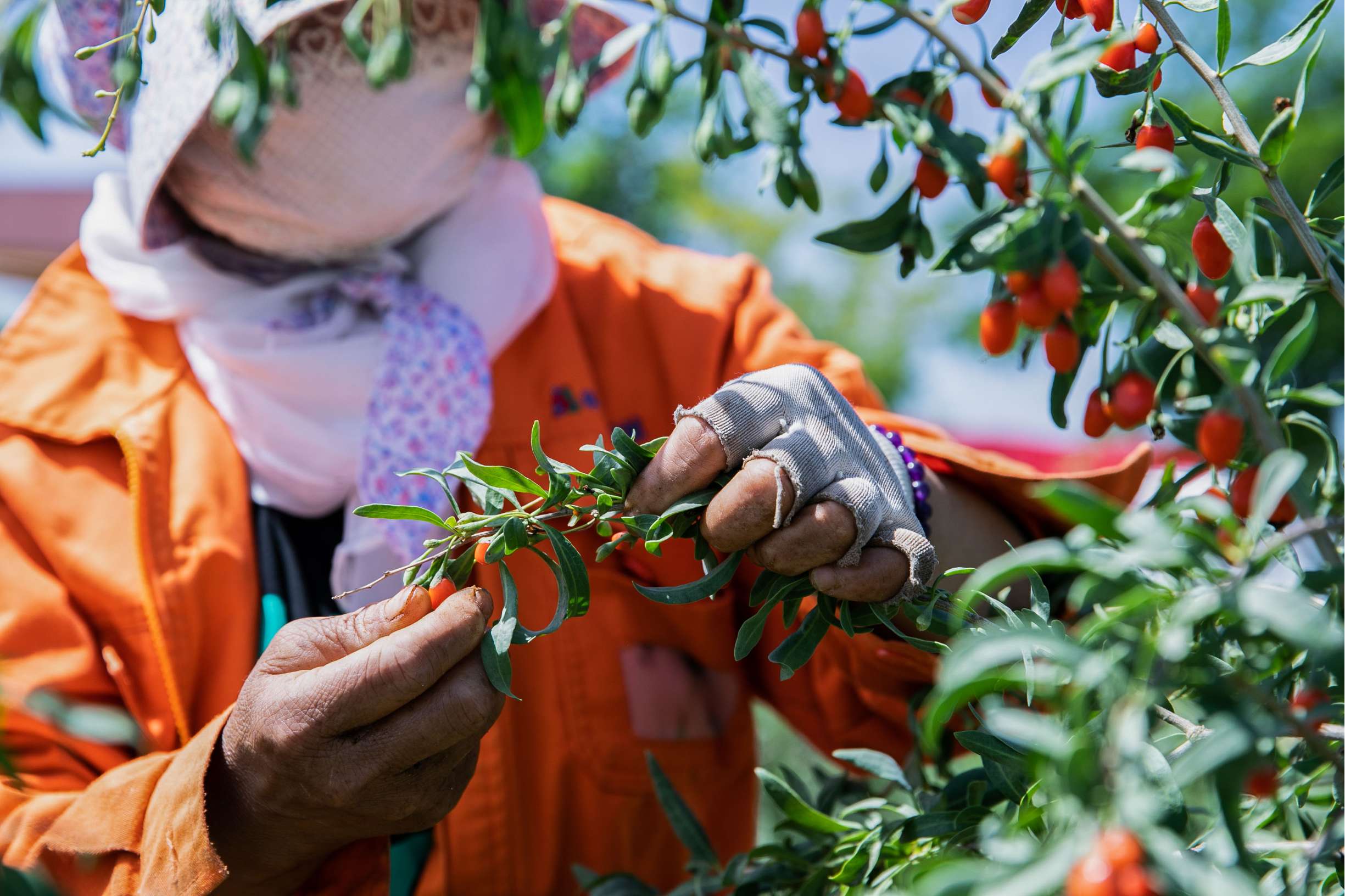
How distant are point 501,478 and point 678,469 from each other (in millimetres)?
130

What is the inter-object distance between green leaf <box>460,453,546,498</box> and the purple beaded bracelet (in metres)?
0.42

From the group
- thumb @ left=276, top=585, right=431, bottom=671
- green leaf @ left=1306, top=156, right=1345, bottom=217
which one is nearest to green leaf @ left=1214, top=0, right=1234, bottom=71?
green leaf @ left=1306, top=156, right=1345, bottom=217

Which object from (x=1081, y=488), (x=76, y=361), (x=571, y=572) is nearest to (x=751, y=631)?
(x=571, y=572)

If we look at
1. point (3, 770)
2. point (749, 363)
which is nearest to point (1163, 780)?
point (3, 770)

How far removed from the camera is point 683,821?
3.80 ft

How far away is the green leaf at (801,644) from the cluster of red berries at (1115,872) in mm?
361

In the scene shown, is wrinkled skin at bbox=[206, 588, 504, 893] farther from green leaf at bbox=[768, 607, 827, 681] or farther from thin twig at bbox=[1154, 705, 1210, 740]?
thin twig at bbox=[1154, 705, 1210, 740]

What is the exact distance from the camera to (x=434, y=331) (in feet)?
4.88

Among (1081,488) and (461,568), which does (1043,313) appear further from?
(461,568)

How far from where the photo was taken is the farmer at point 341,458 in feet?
3.96

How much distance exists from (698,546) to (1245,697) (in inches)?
17.0

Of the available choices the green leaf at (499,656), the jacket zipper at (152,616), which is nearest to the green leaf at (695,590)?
the green leaf at (499,656)

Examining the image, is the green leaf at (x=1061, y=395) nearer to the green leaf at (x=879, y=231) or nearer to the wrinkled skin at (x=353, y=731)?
the green leaf at (x=879, y=231)

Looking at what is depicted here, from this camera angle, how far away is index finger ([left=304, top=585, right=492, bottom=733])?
862 mm
